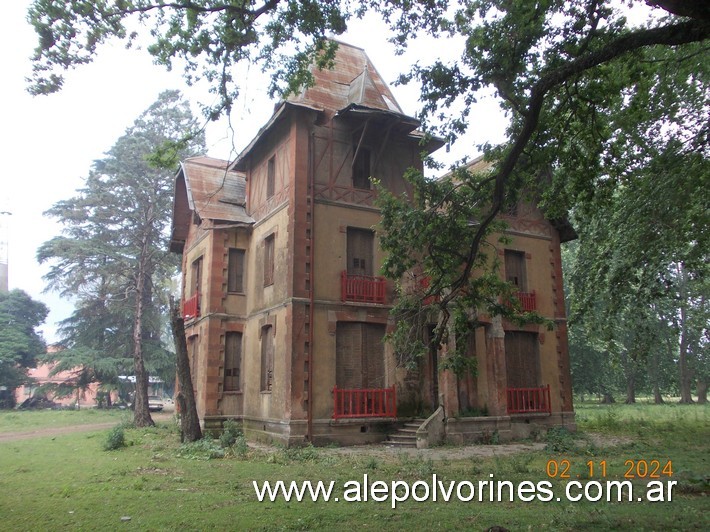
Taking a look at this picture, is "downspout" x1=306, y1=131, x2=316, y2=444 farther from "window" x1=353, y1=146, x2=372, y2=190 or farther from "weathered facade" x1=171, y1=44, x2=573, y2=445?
"window" x1=353, y1=146, x2=372, y2=190

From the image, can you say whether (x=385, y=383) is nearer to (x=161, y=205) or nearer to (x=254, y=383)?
(x=254, y=383)

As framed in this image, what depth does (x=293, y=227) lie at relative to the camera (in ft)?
54.9

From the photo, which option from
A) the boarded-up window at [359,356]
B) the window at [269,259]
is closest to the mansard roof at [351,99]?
the window at [269,259]

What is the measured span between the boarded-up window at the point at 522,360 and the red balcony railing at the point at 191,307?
36.4ft

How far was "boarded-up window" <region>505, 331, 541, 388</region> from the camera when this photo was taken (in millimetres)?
19016

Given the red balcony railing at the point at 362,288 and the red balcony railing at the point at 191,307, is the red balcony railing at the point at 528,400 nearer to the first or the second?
the red balcony railing at the point at 362,288

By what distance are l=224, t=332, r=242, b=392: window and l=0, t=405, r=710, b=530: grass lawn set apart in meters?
3.04

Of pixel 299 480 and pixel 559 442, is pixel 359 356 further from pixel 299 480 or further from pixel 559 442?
pixel 299 480

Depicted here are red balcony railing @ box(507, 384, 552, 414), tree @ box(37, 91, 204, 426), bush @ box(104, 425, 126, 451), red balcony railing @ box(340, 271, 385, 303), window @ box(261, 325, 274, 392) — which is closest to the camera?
bush @ box(104, 425, 126, 451)

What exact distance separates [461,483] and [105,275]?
3266 centimetres

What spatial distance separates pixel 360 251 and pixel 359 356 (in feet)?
10.9

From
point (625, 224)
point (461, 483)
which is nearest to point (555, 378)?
point (625, 224)
